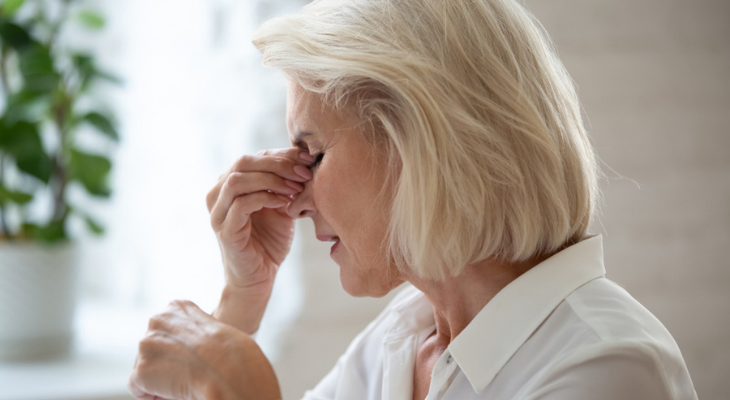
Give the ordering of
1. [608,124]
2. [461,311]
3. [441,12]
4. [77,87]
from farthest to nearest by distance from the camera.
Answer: [608,124] < [77,87] < [461,311] < [441,12]

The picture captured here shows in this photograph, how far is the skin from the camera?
3.09 feet

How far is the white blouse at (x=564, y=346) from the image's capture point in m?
0.77

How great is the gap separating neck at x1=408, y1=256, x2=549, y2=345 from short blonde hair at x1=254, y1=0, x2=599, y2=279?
0.03 m

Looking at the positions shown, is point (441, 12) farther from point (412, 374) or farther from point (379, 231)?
point (412, 374)

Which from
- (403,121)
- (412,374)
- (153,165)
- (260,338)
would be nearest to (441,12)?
(403,121)

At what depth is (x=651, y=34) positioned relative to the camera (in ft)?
6.76

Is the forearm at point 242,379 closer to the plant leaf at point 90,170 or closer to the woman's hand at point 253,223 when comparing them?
the woman's hand at point 253,223

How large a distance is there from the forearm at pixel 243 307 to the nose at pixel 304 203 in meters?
0.22

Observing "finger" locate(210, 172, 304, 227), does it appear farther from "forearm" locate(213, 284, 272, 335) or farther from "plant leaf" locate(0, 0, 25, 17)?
"plant leaf" locate(0, 0, 25, 17)

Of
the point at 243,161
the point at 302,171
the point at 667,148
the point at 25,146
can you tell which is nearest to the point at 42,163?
the point at 25,146

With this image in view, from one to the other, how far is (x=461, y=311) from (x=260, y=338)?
1.02 metres

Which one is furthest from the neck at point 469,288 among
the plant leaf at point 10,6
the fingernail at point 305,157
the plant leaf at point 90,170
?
the plant leaf at point 10,6

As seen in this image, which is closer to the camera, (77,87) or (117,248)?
(77,87)

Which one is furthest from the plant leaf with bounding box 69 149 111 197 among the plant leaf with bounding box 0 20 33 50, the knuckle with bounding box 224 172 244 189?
the knuckle with bounding box 224 172 244 189
